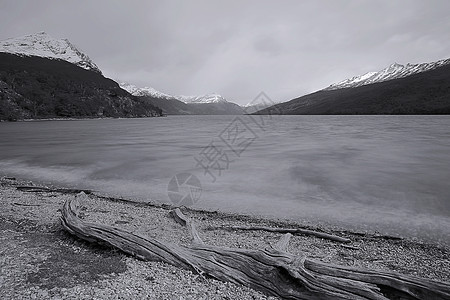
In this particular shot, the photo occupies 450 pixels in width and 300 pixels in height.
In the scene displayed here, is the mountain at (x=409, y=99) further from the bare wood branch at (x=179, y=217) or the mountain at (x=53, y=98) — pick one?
the bare wood branch at (x=179, y=217)

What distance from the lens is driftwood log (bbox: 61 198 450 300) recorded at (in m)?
4.69

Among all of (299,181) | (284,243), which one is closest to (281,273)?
(284,243)

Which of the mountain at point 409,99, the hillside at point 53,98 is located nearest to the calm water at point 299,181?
the hillside at point 53,98

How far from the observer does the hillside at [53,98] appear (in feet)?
389

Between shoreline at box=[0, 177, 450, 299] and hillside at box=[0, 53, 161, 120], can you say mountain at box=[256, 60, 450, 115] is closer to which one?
hillside at box=[0, 53, 161, 120]

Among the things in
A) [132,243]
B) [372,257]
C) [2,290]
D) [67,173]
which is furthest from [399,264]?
[67,173]

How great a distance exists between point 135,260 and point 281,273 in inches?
109

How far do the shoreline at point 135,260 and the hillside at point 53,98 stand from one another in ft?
391

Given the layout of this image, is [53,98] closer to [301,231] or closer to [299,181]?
[299,181]

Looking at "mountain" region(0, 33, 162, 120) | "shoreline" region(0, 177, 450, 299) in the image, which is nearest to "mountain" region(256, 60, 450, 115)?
"mountain" region(0, 33, 162, 120)

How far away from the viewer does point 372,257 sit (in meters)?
6.93

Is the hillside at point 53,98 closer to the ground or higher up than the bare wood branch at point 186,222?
higher up

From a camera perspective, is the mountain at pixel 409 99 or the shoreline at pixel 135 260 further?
the mountain at pixel 409 99

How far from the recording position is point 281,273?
5156mm
